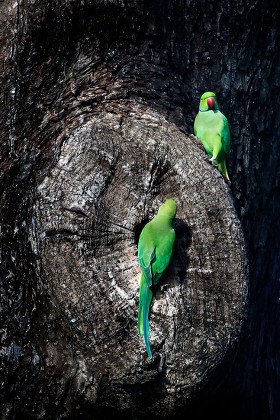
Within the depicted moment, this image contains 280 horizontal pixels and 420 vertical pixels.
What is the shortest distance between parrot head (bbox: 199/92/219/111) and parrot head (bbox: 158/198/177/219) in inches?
23.8

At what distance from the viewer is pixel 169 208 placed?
2.13 meters

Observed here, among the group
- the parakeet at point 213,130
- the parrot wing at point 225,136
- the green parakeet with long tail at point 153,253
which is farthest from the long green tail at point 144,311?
the parrot wing at point 225,136

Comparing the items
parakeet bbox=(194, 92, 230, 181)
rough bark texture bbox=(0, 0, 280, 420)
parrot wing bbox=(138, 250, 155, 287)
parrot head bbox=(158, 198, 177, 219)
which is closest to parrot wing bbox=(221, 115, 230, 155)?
parakeet bbox=(194, 92, 230, 181)

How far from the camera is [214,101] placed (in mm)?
2693

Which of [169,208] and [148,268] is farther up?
[169,208]

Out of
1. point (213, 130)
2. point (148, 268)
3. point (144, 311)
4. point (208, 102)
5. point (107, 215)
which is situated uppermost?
point (208, 102)

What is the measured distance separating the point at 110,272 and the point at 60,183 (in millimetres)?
320

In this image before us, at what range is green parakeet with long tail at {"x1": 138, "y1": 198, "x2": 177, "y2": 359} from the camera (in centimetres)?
206

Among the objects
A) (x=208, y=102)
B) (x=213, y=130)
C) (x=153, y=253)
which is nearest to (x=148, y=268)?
(x=153, y=253)

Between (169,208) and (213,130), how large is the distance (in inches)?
22.2

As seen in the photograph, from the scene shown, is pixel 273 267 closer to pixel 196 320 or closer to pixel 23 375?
pixel 196 320

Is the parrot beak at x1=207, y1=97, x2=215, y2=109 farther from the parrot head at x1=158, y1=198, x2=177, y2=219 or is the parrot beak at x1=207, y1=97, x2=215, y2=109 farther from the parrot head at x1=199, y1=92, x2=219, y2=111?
the parrot head at x1=158, y1=198, x2=177, y2=219

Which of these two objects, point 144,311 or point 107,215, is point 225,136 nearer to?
point 107,215

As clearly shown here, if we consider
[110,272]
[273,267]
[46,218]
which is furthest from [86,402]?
[273,267]
